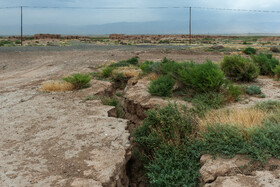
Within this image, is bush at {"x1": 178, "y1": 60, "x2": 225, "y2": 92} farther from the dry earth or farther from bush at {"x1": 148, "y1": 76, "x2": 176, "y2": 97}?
the dry earth

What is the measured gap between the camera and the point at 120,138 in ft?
19.1

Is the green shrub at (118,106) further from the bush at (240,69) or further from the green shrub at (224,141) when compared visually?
the bush at (240,69)

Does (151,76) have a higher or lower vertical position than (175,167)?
higher

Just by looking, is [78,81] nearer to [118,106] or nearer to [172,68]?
[118,106]

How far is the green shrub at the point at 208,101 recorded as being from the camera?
6.80 metres

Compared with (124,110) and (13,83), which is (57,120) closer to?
(124,110)

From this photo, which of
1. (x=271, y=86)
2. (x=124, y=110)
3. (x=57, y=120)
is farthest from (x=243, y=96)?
(x=57, y=120)

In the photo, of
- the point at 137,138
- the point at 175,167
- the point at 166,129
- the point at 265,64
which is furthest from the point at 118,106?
the point at 265,64

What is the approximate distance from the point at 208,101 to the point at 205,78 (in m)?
0.98

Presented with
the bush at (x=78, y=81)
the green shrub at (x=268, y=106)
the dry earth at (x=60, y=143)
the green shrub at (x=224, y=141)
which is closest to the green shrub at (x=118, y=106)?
the dry earth at (x=60, y=143)

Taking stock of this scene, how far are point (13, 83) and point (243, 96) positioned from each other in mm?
9931

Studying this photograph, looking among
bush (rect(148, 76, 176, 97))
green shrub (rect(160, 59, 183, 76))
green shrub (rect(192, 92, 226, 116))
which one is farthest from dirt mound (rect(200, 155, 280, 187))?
green shrub (rect(160, 59, 183, 76))

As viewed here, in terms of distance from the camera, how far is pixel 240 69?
10.6 metres

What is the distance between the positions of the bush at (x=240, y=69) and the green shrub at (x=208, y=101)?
11.3 ft
